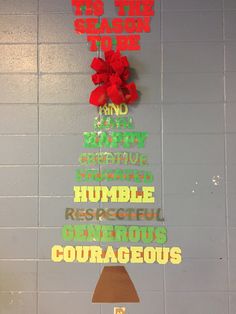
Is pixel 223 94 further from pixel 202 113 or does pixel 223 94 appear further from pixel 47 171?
pixel 47 171

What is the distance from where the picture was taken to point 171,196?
58.6 inches

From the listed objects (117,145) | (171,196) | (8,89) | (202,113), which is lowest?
(171,196)

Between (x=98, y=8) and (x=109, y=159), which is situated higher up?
(x=98, y=8)

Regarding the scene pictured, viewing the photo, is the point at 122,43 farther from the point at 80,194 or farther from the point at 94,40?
the point at 80,194

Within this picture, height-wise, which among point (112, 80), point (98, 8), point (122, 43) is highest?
point (98, 8)

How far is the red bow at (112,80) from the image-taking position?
1.45 metres

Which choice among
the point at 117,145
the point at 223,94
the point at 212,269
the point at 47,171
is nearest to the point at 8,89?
the point at 47,171

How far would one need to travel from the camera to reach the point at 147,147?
150 centimetres

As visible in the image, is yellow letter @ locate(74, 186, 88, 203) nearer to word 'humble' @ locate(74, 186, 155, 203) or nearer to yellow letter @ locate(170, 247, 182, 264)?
word 'humble' @ locate(74, 186, 155, 203)

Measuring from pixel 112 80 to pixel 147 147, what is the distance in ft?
1.12

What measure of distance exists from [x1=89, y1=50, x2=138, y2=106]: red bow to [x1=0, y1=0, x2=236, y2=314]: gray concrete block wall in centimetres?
6

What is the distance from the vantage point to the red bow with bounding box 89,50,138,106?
145 centimetres

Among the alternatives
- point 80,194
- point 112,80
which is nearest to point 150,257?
point 80,194

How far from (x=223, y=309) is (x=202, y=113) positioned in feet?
2.92
